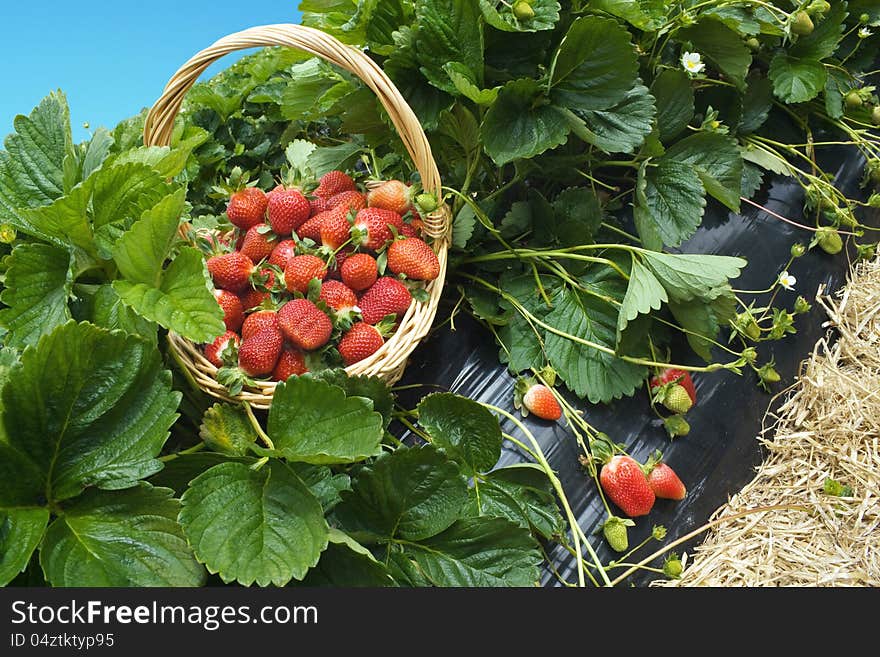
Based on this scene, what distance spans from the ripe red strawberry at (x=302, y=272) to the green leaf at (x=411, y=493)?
0.99ft

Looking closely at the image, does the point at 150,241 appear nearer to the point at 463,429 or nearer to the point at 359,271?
the point at 359,271

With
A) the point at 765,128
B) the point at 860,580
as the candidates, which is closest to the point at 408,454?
the point at 860,580

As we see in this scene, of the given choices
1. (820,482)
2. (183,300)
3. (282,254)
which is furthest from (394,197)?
(820,482)

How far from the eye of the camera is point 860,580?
109 centimetres

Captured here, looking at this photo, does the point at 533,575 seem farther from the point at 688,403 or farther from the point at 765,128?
the point at 765,128

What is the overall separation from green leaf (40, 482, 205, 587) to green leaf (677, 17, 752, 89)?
1.16 meters

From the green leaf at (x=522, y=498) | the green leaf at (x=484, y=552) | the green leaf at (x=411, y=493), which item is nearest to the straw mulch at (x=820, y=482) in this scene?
the green leaf at (x=522, y=498)

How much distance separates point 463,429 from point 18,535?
514 millimetres

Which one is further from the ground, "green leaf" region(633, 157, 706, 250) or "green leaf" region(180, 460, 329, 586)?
"green leaf" region(180, 460, 329, 586)

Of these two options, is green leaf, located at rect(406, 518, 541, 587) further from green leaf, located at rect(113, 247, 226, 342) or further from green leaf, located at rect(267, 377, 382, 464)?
green leaf, located at rect(113, 247, 226, 342)

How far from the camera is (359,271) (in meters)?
1.01

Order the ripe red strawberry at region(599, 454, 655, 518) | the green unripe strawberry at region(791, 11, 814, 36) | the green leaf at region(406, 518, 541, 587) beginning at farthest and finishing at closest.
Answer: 1. the green unripe strawberry at region(791, 11, 814, 36)
2. the ripe red strawberry at region(599, 454, 655, 518)
3. the green leaf at region(406, 518, 541, 587)

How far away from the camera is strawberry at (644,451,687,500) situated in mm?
1074

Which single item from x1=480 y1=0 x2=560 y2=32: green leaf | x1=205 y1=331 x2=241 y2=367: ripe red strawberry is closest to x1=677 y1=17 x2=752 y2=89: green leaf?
x1=480 y1=0 x2=560 y2=32: green leaf
